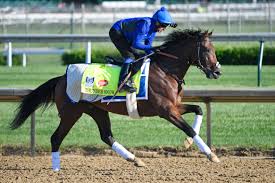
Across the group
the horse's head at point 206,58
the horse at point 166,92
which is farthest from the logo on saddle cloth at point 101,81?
the horse's head at point 206,58

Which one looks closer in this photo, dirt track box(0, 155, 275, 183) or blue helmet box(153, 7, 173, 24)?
dirt track box(0, 155, 275, 183)

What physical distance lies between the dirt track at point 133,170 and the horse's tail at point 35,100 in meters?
0.59

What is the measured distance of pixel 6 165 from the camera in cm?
941

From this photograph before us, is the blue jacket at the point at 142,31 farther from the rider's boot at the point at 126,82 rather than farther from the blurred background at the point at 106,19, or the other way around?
the blurred background at the point at 106,19

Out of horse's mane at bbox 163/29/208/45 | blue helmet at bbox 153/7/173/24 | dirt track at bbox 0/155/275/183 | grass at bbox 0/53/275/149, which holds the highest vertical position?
blue helmet at bbox 153/7/173/24

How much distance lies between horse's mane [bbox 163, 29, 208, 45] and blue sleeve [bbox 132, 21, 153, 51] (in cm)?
42

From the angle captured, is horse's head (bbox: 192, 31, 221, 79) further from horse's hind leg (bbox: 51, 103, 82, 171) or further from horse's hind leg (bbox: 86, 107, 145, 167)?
horse's hind leg (bbox: 51, 103, 82, 171)

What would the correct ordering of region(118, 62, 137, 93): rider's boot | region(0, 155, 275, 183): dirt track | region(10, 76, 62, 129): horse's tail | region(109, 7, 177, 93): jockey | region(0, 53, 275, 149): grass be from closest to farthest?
region(0, 155, 275, 183): dirt track
region(118, 62, 137, 93): rider's boot
region(109, 7, 177, 93): jockey
region(10, 76, 62, 129): horse's tail
region(0, 53, 275, 149): grass

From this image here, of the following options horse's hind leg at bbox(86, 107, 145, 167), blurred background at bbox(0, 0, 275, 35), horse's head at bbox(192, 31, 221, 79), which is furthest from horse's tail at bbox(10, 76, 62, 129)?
blurred background at bbox(0, 0, 275, 35)

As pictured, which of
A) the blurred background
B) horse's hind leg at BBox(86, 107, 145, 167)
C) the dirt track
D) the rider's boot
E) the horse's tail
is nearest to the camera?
the dirt track

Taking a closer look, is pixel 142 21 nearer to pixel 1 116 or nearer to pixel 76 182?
pixel 76 182

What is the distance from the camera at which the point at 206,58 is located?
28.9ft

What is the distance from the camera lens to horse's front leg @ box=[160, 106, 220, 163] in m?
8.38

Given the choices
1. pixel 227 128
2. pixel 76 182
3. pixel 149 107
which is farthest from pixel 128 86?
pixel 227 128
